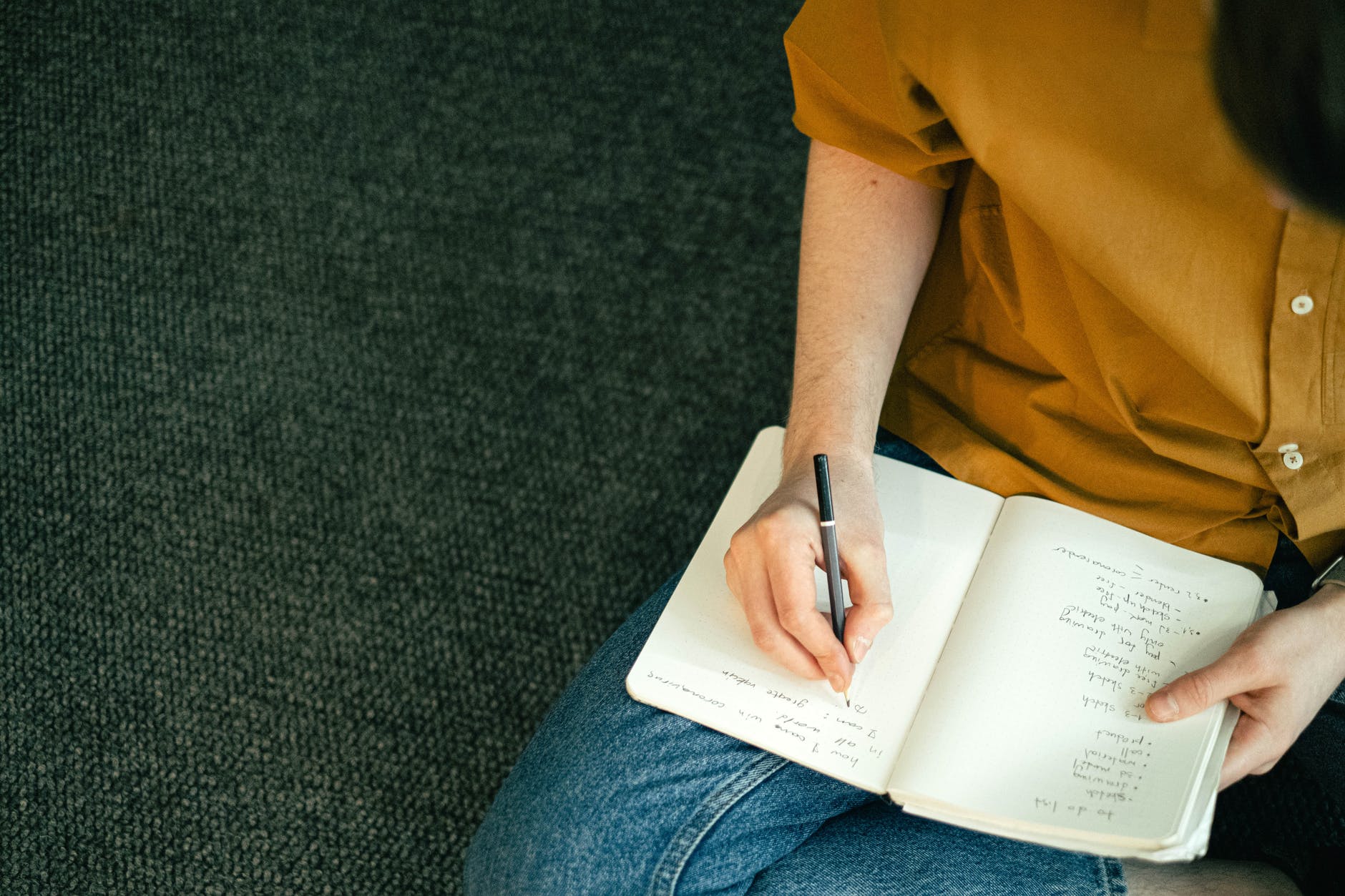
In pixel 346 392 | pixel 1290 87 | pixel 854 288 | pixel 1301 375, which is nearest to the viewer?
pixel 1290 87

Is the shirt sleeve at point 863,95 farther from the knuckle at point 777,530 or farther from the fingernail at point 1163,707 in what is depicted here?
A: the fingernail at point 1163,707

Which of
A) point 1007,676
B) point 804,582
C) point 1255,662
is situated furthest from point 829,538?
point 1255,662

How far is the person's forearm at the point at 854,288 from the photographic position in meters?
0.72

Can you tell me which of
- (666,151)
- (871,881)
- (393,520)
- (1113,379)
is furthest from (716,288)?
(871,881)

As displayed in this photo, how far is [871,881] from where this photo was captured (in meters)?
0.66

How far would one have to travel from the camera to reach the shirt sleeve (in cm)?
62

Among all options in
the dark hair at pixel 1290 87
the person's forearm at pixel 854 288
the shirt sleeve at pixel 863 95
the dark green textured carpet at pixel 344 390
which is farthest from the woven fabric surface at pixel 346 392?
the dark hair at pixel 1290 87

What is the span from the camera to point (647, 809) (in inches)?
25.6

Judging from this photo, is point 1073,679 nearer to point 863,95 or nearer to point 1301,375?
point 1301,375

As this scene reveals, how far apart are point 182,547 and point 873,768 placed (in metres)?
0.85

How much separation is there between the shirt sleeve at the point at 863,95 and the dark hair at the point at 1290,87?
231 mm

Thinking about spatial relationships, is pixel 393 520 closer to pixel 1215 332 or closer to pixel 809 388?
pixel 809 388

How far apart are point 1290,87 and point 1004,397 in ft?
1.23

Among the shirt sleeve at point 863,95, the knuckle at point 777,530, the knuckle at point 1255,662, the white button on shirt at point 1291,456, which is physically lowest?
the knuckle at point 1255,662
